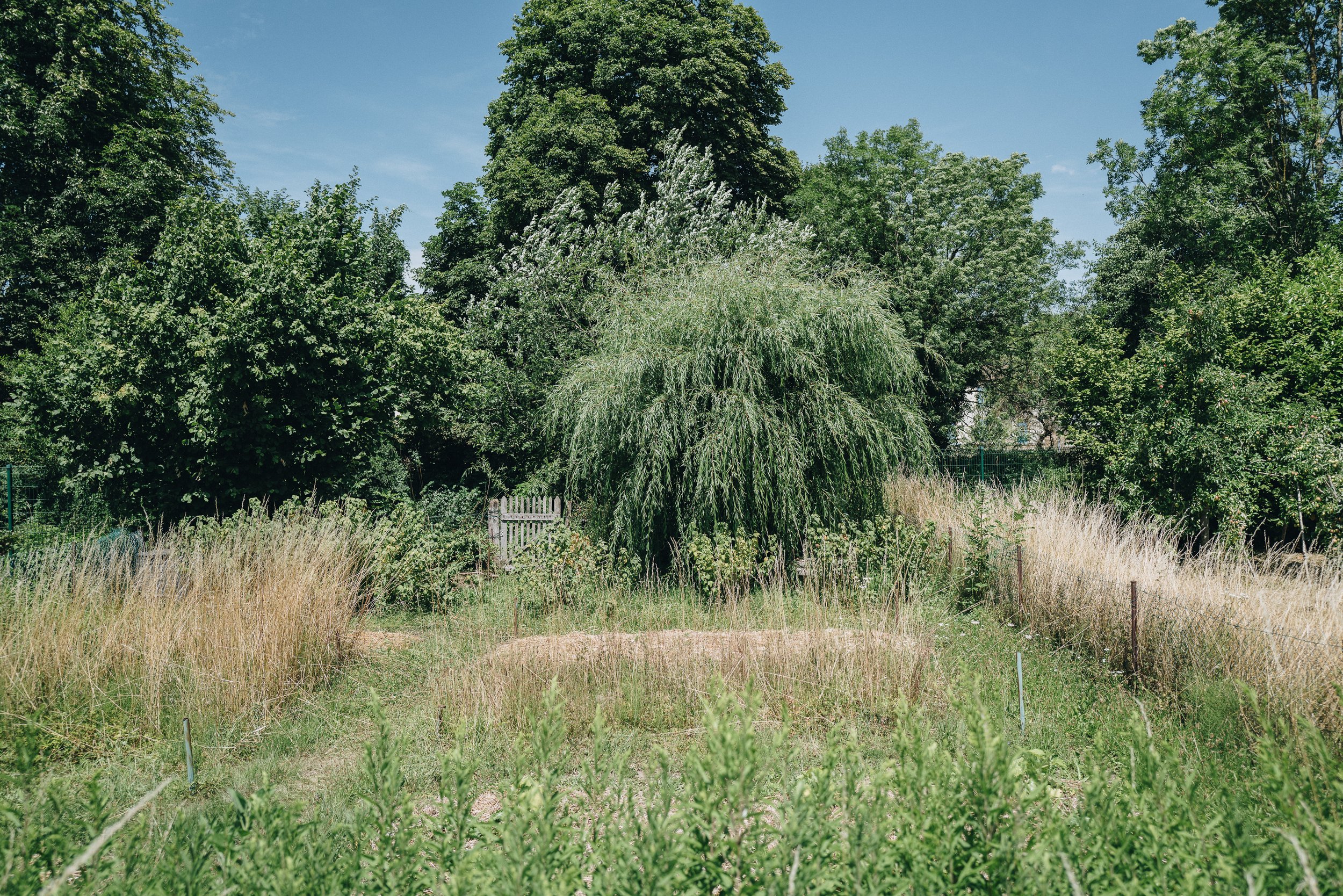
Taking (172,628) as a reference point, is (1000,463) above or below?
above

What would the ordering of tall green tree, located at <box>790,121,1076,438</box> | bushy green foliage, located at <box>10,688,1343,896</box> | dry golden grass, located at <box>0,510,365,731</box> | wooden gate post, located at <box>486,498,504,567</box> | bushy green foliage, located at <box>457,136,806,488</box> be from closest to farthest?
bushy green foliage, located at <box>10,688,1343,896</box> < dry golden grass, located at <box>0,510,365,731</box> < wooden gate post, located at <box>486,498,504,567</box> < bushy green foliage, located at <box>457,136,806,488</box> < tall green tree, located at <box>790,121,1076,438</box>

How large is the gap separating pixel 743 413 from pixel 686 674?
3.39 metres

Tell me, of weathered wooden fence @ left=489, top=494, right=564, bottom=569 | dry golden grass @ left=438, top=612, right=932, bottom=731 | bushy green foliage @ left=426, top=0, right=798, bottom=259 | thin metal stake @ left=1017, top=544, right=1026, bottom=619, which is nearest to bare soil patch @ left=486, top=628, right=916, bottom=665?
dry golden grass @ left=438, top=612, right=932, bottom=731

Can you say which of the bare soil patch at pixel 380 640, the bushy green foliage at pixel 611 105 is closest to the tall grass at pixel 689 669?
the bare soil patch at pixel 380 640

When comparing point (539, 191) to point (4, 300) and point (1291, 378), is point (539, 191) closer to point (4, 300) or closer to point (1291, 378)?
point (4, 300)

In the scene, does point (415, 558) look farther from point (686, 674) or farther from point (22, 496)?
point (22, 496)

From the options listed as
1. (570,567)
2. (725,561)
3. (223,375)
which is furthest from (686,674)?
(223,375)

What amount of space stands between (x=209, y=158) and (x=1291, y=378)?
22.4 m

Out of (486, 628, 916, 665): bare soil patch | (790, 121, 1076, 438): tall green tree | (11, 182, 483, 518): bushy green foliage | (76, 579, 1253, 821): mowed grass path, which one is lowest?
(76, 579, 1253, 821): mowed grass path

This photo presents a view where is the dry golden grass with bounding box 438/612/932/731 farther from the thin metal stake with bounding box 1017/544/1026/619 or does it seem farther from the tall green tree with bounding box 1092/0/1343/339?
the tall green tree with bounding box 1092/0/1343/339

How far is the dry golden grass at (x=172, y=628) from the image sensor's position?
4.24 metres

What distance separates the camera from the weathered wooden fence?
35.3 feet

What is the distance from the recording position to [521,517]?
10875 mm

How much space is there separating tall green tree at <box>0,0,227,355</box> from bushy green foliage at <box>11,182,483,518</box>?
20.9 ft
